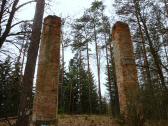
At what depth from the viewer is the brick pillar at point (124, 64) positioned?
36.4ft

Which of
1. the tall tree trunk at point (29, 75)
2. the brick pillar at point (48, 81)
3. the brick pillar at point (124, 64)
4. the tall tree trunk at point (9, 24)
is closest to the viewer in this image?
the tall tree trunk at point (29, 75)

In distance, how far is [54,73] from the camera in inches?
417

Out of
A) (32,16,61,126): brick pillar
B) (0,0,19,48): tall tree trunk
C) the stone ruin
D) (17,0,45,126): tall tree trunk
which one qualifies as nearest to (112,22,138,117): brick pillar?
the stone ruin

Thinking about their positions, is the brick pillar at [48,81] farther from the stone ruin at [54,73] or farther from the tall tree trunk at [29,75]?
the tall tree trunk at [29,75]

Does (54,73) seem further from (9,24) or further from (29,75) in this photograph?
(29,75)

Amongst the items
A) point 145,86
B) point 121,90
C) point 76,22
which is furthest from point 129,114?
point 76,22

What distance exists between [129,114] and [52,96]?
3.34 meters

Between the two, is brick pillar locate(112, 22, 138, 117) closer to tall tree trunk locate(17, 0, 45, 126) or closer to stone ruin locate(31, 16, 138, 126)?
stone ruin locate(31, 16, 138, 126)

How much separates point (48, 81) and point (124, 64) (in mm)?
3732

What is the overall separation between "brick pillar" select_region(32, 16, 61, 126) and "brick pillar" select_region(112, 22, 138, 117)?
3.01m

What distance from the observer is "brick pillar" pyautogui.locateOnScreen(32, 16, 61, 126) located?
10016mm

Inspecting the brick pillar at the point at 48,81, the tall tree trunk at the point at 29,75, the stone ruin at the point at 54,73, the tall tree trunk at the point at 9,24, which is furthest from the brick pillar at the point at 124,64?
the tall tree trunk at the point at 9,24

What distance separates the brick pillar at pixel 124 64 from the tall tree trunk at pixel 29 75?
5.33 m

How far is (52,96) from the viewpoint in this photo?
1029 cm
